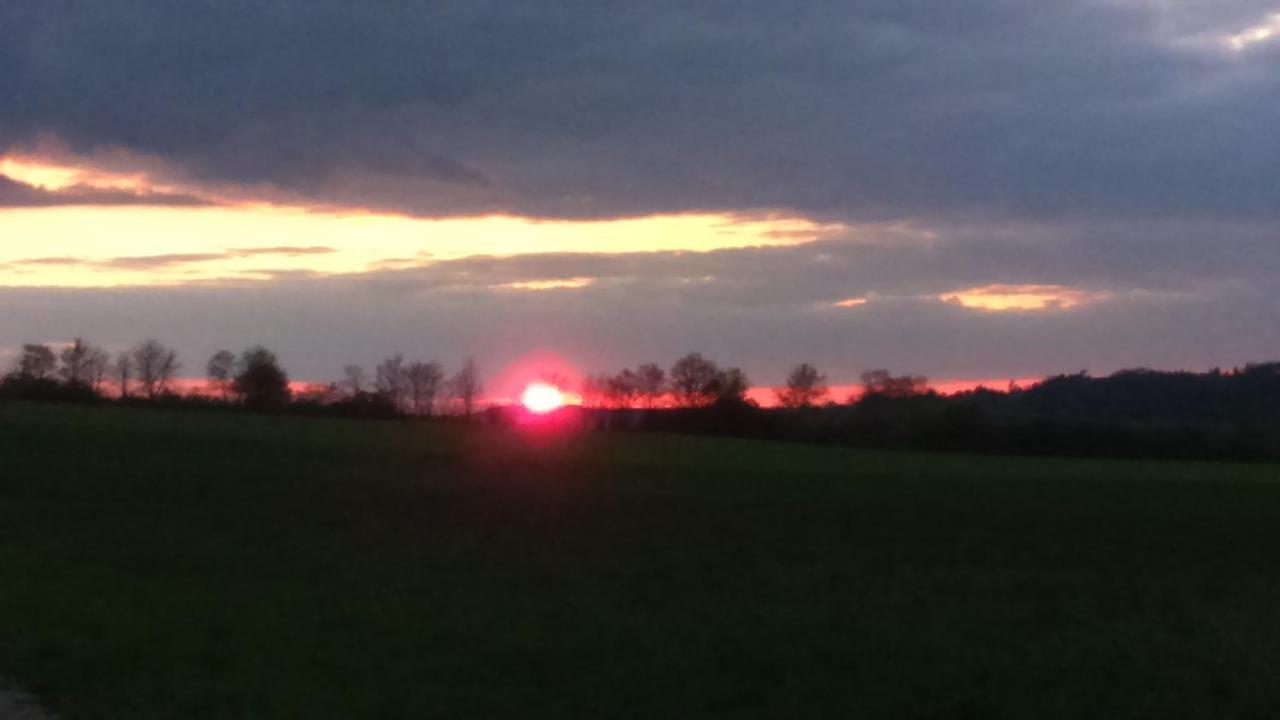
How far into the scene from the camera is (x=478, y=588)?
1551cm

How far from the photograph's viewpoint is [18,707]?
9.95m

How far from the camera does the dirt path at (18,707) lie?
9.73 meters

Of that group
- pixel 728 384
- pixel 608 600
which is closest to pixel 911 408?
pixel 728 384

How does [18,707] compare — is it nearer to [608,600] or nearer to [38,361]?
[608,600]

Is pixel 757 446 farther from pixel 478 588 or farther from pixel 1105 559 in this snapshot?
pixel 478 588

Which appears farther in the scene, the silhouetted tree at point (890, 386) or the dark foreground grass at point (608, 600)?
the silhouetted tree at point (890, 386)

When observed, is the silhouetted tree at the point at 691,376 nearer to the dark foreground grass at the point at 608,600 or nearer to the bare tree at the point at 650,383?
the bare tree at the point at 650,383

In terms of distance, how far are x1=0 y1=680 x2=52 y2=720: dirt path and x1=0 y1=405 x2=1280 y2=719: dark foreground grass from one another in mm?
195

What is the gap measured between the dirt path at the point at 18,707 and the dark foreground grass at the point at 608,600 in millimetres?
195

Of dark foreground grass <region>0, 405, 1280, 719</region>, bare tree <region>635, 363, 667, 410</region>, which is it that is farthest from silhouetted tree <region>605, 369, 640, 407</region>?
dark foreground grass <region>0, 405, 1280, 719</region>

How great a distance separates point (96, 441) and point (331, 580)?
29.3 m

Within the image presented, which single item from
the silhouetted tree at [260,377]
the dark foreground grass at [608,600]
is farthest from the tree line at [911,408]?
the dark foreground grass at [608,600]

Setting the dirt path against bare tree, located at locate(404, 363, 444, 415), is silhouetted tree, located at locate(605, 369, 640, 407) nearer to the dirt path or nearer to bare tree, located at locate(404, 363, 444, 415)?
bare tree, located at locate(404, 363, 444, 415)

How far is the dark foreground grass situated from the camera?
412 inches
